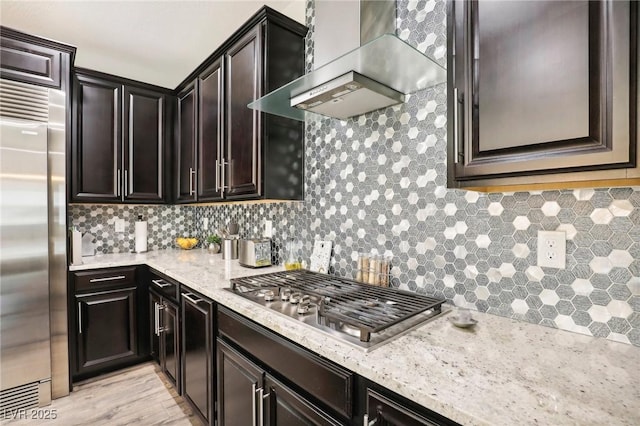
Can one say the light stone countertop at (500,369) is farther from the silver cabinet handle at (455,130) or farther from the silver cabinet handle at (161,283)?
the silver cabinet handle at (161,283)

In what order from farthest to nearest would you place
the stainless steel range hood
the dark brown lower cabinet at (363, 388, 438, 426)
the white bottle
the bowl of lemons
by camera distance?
the bowl of lemons, the white bottle, the stainless steel range hood, the dark brown lower cabinet at (363, 388, 438, 426)

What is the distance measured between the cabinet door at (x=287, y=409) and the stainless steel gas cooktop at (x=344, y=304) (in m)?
0.25

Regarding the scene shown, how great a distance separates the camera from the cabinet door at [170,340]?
213 centimetres

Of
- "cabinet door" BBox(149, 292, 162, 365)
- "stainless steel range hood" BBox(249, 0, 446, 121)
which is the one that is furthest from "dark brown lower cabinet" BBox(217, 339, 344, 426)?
"stainless steel range hood" BBox(249, 0, 446, 121)

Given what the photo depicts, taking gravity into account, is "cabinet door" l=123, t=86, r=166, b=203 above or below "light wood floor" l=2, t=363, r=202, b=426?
above

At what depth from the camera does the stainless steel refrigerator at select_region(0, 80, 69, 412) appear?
2088mm

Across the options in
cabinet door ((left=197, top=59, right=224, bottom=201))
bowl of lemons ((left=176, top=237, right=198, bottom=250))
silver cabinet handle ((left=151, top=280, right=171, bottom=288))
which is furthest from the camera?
bowl of lemons ((left=176, top=237, right=198, bottom=250))

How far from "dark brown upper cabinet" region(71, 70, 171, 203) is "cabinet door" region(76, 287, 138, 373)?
0.85 meters

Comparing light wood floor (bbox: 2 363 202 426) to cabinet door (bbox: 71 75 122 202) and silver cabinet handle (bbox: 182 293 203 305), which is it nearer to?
silver cabinet handle (bbox: 182 293 203 305)

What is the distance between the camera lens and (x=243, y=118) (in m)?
2.16

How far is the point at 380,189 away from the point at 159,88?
100.0 inches

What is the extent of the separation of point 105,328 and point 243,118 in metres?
2.00

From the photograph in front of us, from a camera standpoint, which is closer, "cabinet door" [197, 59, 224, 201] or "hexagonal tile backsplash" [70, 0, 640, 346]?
"hexagonal tile backsplash" [70, 0, 640, 346]

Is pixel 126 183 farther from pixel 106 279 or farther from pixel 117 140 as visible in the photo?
pixel 106 279
